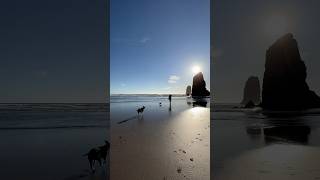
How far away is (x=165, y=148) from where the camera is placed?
4520 mm

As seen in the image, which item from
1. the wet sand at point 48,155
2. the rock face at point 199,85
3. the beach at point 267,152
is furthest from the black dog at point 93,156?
the rock face at point 199,85

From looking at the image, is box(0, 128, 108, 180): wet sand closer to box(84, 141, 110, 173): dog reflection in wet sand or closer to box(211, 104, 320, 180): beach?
box(84, 141, 110, 173): dog reflection in wet sand

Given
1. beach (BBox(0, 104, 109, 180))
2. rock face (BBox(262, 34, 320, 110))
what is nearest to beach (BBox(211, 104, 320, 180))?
beach (BBox(0, 104, 109, 180))

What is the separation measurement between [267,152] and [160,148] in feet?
5.35

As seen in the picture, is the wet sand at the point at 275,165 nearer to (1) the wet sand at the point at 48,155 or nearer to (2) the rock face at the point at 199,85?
(2) the rock face at the point at 199,85

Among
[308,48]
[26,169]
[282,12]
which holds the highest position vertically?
[282,12]

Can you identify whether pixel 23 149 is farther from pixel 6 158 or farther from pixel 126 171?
pixel 126 171

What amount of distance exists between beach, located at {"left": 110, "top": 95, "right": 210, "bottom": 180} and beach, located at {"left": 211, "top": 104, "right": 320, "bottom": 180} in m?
0.23

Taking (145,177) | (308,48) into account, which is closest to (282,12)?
(308,48)

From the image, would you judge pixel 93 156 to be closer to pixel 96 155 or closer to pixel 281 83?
pixel 96 155

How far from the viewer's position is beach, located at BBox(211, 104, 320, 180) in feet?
12.4

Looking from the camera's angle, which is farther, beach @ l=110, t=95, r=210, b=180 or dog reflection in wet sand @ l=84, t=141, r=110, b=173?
dog reflection in wet sand @ l=84, t=141, r=110, b=173

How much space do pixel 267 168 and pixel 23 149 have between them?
154 inches

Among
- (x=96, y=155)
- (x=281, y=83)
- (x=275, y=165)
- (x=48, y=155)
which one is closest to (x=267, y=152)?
(x=275, y=165)
